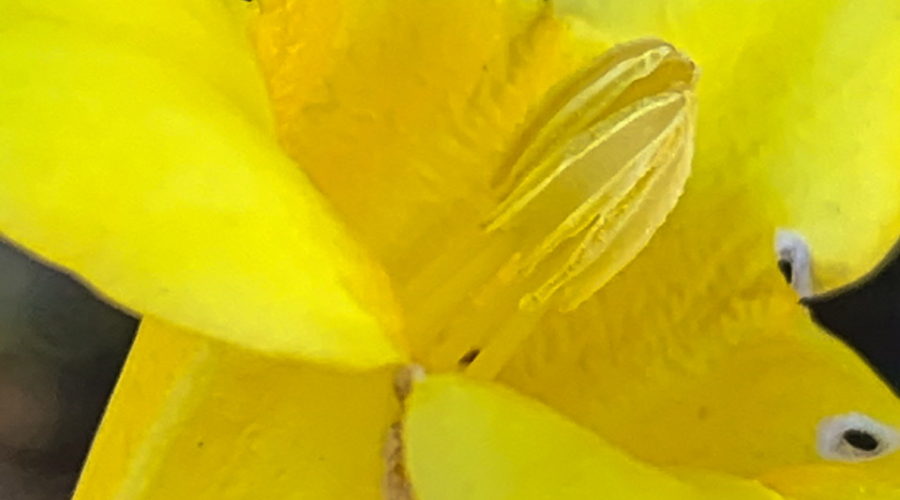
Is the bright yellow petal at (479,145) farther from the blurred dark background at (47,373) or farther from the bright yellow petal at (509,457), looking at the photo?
the blurred dark background at (47,373)

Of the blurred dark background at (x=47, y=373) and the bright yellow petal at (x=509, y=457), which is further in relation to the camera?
the blurred dark background at (x=47, y=373)

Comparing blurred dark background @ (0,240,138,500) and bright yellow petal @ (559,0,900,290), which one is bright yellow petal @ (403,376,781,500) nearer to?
bright yellow petal @ (559,0,900,290)

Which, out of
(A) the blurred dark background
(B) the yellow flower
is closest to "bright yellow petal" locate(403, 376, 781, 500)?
(B) the yellow flower

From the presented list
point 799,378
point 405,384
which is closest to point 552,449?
point 405,384

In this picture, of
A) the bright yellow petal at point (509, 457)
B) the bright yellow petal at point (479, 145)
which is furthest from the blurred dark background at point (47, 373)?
the bright yellow petal at point (509, 457)

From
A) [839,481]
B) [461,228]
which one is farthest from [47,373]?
[839,481]

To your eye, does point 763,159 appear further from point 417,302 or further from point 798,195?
point 417,302
